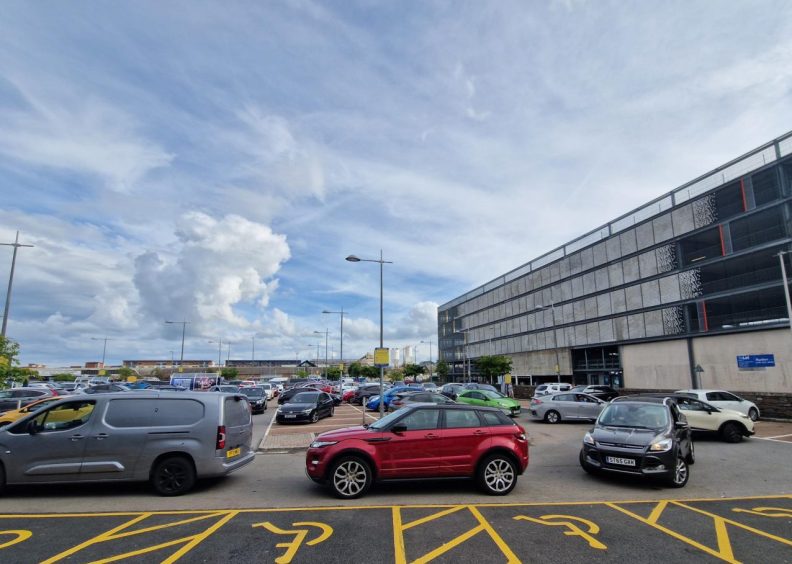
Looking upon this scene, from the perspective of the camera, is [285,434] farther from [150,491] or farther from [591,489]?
[591,489]

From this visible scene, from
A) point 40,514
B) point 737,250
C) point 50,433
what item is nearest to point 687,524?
point 40,514

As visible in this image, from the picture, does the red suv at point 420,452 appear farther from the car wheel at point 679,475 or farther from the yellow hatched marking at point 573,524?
the car wheel at point 679,475

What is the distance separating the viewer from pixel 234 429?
8.81 meters

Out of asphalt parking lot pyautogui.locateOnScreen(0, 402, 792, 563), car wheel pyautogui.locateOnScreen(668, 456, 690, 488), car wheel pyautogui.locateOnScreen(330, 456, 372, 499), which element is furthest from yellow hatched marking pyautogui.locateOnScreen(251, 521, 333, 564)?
car wheel pyautogui.locateOnScreen(668, 456, 690, 488)

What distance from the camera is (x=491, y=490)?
798 cm

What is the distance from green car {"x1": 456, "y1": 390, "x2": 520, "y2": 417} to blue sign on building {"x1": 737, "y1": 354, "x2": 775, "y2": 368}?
67.0 ft

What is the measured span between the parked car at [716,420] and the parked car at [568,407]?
15.7ft

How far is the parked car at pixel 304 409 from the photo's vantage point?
66.9ft

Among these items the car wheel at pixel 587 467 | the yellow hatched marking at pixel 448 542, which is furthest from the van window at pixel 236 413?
the car wheel at pixel 587 467

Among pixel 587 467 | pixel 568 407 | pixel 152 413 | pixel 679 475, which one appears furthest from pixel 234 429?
pixel 568 407

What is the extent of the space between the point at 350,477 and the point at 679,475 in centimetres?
614

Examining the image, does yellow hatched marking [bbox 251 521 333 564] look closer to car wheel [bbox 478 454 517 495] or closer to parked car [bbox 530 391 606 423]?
car wheel [bbox 478 454 517 495]

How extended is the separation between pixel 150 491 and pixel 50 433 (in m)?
1.95

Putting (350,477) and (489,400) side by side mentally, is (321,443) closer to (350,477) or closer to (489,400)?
(350,477)
